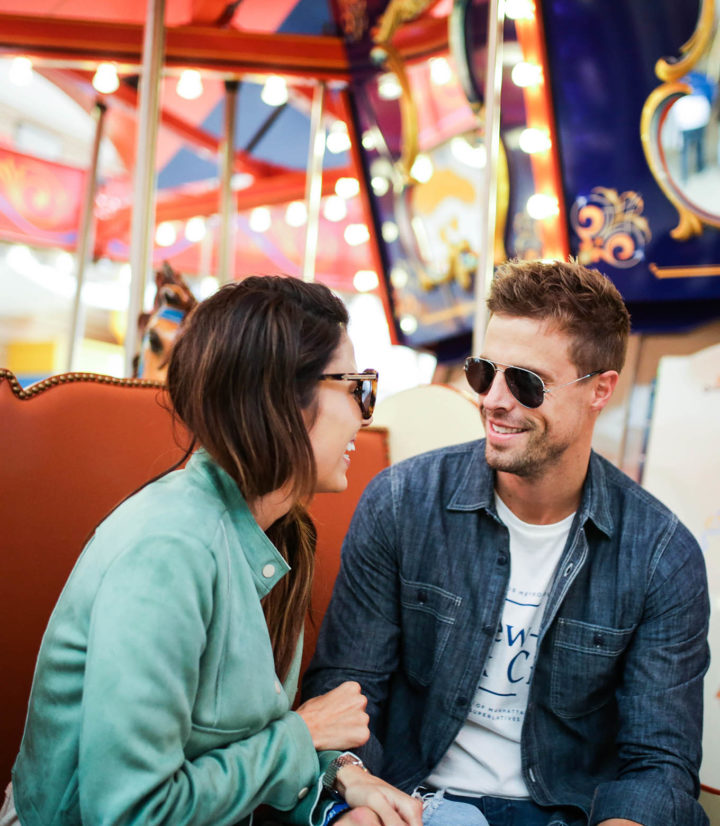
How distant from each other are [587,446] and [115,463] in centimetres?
93

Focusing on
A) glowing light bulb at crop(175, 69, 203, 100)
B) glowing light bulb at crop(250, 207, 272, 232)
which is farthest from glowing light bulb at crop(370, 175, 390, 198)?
glowing light bulb at crop(250, 207, 272, 232)

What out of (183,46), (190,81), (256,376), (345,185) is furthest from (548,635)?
(345,185)

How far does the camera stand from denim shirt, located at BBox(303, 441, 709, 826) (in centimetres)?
155

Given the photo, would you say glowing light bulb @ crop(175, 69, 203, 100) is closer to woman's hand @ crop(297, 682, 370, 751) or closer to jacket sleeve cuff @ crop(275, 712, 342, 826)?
woman's hand @ crop(297, 682, 370, 751)

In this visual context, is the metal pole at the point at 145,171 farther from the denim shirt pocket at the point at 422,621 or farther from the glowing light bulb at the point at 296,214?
the glowing light bulb at the point at 296,214

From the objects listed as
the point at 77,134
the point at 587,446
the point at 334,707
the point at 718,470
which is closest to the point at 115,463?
the point at 334,707

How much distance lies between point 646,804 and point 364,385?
32.4 inches

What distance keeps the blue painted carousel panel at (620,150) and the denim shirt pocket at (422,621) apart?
2410 millimetres

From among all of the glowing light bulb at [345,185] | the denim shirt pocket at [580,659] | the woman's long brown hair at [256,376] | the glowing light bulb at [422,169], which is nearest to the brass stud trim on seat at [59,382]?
the woman's long brown hair at [256,376]

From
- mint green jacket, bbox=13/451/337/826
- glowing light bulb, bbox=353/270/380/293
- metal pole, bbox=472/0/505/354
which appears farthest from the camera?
glowing light bulb, bbox=353/270/380/293

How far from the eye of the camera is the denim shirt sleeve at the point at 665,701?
146cm

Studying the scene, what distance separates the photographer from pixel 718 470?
10.3 ft

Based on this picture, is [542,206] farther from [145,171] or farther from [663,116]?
[145,171]

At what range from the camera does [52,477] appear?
163 centimetres
